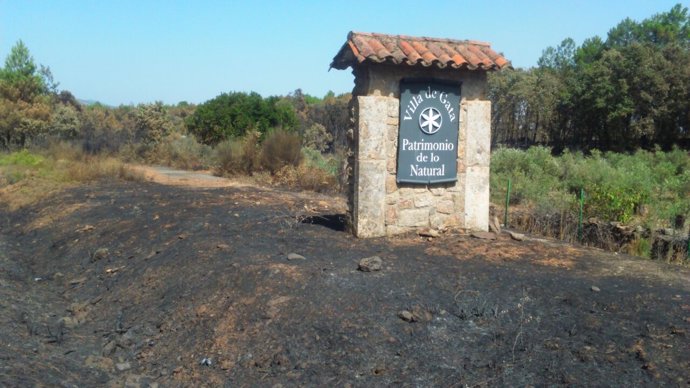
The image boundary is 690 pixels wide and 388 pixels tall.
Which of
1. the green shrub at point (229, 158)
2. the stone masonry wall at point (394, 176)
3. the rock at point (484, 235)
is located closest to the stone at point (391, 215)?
the stone masonry wall at point (394, 176)

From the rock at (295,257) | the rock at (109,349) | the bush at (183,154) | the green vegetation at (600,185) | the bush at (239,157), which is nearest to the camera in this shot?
the rock at (109,349)

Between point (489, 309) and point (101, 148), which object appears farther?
point (101, 148)

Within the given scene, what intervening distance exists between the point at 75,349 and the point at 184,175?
1494 cm

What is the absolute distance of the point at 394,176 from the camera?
905 cm

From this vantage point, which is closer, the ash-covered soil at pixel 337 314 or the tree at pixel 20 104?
the ash-covered soil at pixel 337 314

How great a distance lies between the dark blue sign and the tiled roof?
341mm

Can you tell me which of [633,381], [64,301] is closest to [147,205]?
[64,301]

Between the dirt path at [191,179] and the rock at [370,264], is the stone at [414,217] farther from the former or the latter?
the dirt path at [191,179]

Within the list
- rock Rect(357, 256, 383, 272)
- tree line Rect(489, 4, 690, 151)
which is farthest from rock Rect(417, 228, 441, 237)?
tree line Rect(489, 4, 690, 151)

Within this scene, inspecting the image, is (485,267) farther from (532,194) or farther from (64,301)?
(532,194)

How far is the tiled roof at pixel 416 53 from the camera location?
866cm

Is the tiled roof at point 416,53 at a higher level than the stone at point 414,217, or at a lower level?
higher

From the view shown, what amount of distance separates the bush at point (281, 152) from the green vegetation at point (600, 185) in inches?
225

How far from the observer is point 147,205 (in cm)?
1330
